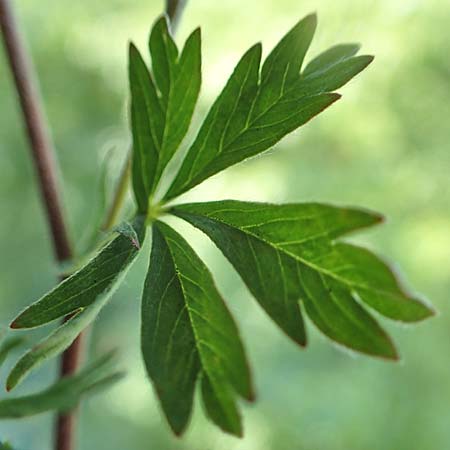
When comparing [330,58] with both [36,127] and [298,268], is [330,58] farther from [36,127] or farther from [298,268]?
[36,127]

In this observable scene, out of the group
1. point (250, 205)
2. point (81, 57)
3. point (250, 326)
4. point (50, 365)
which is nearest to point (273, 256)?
point (250, 205)

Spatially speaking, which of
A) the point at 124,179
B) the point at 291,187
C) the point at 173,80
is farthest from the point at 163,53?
the point at 291,187

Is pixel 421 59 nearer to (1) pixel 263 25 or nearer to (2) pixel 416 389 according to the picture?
(1) pixel 263 25

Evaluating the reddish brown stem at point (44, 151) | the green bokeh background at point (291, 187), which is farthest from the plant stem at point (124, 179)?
the green bokeh background at point (291, 187)

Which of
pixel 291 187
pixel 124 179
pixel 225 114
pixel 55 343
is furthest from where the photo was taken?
pixel 291 187

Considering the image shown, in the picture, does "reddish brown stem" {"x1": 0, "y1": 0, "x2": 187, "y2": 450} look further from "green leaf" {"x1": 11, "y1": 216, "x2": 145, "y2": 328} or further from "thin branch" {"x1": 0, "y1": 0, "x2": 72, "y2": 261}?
"green leaf" {"x1": 11, "y1": 216, "x2": 145, "y2": 328}

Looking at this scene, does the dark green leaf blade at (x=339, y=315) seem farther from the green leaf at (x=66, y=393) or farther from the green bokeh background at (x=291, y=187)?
the green bokeh background at (x=291, y=187)
